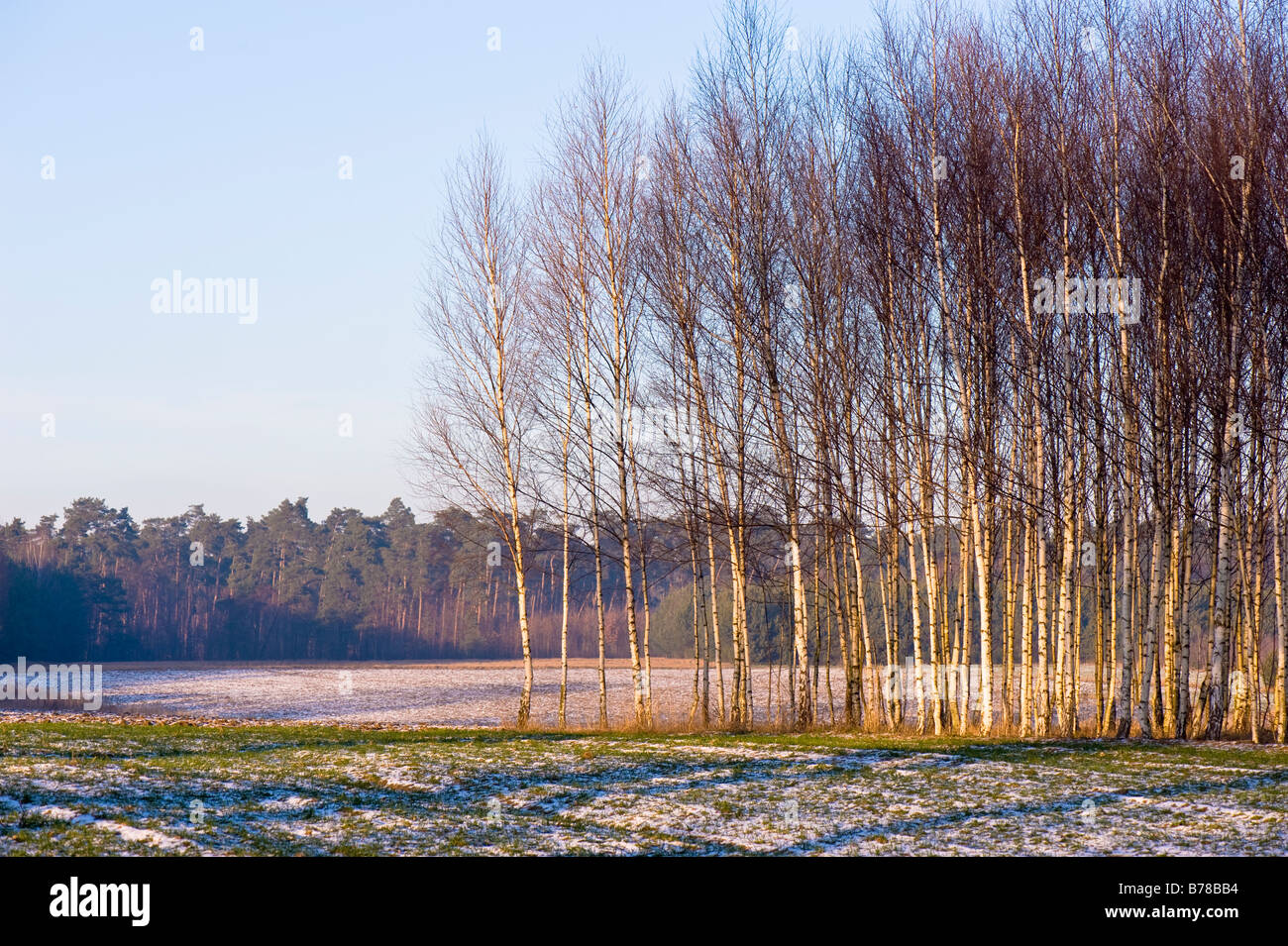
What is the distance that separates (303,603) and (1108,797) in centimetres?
7544

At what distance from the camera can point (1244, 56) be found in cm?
1245

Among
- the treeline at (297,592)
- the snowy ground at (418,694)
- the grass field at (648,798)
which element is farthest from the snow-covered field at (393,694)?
the treeline at (297,592)

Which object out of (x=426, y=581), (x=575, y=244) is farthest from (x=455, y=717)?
(x=426, y=581)

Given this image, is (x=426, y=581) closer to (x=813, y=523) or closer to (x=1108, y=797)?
(x=813, y=523)

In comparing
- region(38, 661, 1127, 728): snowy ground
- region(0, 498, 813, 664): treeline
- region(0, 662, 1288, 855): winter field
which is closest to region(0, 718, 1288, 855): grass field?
region(0, 662, 1288, 855): winter field

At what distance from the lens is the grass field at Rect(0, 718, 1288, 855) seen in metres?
6.91

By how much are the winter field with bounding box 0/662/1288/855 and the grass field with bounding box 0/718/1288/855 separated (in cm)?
3

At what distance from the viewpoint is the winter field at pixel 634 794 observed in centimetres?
693

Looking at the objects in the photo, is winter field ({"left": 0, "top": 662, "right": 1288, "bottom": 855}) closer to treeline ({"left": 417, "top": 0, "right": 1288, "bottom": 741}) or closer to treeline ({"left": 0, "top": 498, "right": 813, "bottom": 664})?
treeline ({"left": 417, "top": 0, "right": 1288, "bottom": 741})

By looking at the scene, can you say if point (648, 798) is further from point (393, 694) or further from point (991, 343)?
point (393, 694)

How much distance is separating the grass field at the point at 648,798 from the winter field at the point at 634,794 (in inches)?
1.2

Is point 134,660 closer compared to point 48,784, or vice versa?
point 48,784

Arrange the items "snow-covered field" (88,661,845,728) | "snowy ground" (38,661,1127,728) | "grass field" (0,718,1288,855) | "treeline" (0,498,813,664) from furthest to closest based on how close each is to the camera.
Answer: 1. "treeline" (0,498,813,664)
2. "snow-covered field" (88,661,845,728)
3. "snowy ground" (38,661,1127,728)
4. "grass field" (0,718,1288,855)
